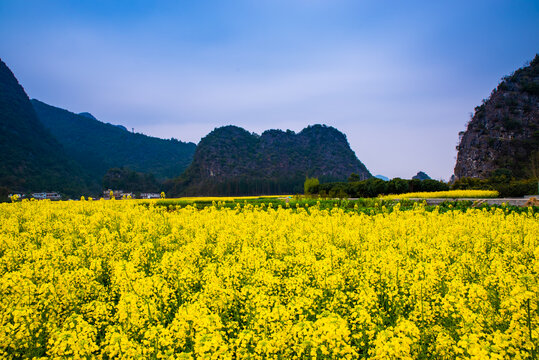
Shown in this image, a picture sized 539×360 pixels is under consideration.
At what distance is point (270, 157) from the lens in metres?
126

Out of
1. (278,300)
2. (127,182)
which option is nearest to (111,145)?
(127,182)

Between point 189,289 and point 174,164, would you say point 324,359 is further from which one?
point 174,164

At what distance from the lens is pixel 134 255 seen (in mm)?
6445

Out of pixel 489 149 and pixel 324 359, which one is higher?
pixel 489 149

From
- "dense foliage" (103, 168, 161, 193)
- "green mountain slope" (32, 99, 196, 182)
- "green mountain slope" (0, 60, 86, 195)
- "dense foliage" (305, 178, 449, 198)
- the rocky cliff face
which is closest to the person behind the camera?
"dense foliage" (305, 178, 449, 198)

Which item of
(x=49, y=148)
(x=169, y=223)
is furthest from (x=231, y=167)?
(x=169, y=223)

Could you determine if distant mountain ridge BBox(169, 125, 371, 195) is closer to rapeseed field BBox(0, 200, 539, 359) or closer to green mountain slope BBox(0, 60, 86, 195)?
green mountain slope BBox(0, 60, 86, 195)

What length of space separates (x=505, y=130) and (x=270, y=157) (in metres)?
78.6

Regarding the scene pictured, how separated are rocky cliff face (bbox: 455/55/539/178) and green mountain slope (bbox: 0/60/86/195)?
91.4 metres

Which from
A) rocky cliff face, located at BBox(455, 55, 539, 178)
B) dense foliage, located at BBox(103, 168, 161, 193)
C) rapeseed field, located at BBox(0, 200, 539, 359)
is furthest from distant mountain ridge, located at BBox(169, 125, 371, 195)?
rapeseed field, located at BBox(0, 200, 539, 359)

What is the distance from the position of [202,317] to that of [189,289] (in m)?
1.63

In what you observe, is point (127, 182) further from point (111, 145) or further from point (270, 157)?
point (111, 145)

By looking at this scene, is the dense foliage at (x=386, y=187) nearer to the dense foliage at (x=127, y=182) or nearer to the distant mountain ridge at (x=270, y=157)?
the dense foliage at (x=127, y=182)

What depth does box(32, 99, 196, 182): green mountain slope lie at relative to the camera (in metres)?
133
